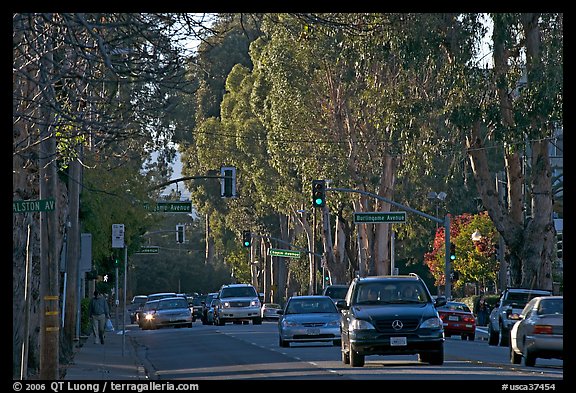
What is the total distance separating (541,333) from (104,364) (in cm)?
1103

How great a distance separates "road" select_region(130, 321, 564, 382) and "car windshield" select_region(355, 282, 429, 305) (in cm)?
133

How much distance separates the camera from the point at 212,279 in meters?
139

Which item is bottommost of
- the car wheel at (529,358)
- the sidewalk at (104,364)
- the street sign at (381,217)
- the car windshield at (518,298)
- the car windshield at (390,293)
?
the sidewalk at (104,364)

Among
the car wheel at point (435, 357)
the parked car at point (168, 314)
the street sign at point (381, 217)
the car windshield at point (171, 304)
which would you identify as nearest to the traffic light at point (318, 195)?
the street sign at point (381, 217)

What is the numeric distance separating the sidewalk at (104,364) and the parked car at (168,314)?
14.9m

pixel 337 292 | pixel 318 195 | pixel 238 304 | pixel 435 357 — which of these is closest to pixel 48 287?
pixel 435 357

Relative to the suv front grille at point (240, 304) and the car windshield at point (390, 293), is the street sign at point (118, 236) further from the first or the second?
the suv front grille at point (240, 304)

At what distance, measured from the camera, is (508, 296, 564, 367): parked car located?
1008 inches

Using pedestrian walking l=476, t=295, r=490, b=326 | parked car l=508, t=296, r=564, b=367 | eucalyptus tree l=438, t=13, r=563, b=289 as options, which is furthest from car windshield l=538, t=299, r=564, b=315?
pedestrian walking l=476, t=295, r=490, b=326

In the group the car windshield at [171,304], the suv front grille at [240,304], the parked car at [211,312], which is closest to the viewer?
the car windshield at [171,304]

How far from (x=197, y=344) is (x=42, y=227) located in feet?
59.3

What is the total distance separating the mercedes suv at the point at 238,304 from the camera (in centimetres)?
5981

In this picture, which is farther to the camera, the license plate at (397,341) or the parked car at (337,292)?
the parked car at (337,292)
